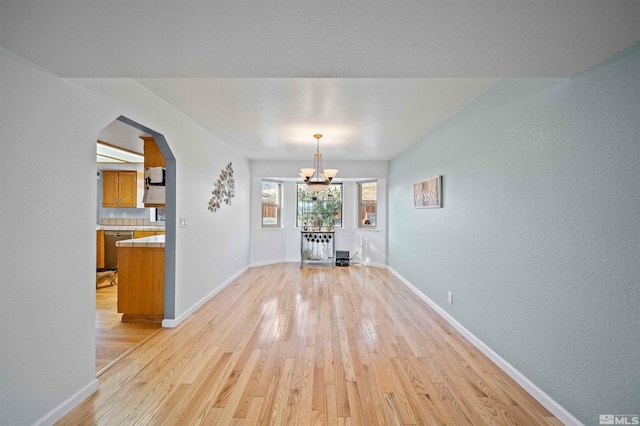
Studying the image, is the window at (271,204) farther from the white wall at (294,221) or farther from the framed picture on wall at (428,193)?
the framed picture on wall at (428,193)

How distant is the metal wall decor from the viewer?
4348 millimetres

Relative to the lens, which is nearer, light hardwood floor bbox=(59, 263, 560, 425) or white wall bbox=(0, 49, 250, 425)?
white wall bbox=(0, 49, 250, 425)

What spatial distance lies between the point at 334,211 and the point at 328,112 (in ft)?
14.2

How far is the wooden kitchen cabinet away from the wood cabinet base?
3.56m

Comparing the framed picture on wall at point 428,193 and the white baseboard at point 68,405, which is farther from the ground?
the framed picture on wall at point 428,193

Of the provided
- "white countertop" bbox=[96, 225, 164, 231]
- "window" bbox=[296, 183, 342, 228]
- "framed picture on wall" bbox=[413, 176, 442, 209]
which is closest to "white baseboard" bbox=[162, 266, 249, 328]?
"white countertop" bbox=[96, 225, 164, 231]

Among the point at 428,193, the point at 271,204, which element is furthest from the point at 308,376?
the point at 271,204

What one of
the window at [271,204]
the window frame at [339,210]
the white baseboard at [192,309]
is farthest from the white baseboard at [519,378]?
the window at [271,204]

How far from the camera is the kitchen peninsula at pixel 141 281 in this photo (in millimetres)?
3312

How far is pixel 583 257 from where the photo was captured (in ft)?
5.57

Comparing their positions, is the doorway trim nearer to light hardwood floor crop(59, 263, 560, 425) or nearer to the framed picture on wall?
light hardwood floor crop(59, 263, 560, 425)

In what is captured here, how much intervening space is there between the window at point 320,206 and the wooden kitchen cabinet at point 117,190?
12.1 feet

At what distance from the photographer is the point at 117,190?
20.8 feet

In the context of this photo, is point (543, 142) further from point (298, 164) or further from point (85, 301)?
point (298, 164)
